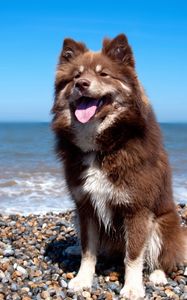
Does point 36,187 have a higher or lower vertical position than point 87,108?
lower

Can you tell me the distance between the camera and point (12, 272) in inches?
178

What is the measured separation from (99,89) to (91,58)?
1.61 ft

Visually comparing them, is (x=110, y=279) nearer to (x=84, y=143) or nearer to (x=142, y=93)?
(x=84, y=143)

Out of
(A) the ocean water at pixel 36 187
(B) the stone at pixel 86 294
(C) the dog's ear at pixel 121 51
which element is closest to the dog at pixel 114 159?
(C) the dog's ear at pixel 121 51

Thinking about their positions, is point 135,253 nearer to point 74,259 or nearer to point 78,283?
point 78,283

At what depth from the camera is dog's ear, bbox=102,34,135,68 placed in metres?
4.09

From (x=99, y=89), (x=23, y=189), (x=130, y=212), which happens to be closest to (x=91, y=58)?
(x=99, y=89)

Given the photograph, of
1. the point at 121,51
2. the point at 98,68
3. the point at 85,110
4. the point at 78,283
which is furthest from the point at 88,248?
the point at 121,51

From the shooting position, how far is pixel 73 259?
499 centimetres

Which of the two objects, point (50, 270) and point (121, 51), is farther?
point (50, 270)

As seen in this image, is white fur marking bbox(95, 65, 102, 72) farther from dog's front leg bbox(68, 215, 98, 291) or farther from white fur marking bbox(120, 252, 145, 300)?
white fur marking bbox(120, 252, 145, 300)

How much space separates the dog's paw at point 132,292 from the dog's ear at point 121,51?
7.38 ft

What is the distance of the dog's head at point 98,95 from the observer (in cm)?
396

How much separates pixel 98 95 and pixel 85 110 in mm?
202
